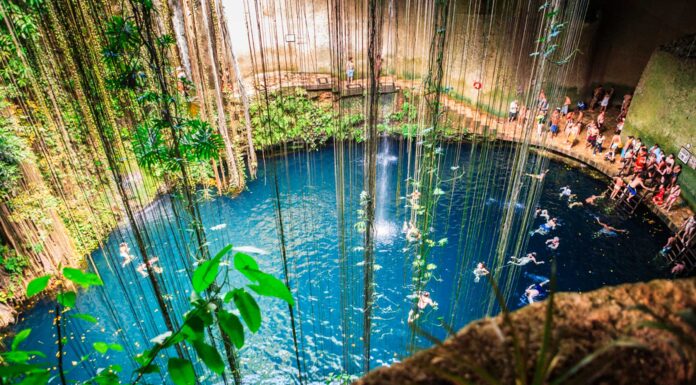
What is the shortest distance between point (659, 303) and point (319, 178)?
29.3 feet

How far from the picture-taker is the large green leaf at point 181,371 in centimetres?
81

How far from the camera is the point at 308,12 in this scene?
11.1m

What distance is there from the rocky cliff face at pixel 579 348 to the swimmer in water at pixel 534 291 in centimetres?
560

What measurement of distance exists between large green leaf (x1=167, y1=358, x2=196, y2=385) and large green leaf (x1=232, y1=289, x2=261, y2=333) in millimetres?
199

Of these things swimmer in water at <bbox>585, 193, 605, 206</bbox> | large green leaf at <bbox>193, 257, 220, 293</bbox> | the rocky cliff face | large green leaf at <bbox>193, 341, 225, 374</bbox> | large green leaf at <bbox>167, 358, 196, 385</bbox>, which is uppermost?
large green leaf at <bbox>193, 257, 220, 293</bbox>

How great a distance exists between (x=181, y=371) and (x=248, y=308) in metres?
0.23

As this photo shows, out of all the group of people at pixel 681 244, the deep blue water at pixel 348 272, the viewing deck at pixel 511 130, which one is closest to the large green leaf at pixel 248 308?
the deep blue water at pixel 348 272

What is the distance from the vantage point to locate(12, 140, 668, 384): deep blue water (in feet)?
17.8

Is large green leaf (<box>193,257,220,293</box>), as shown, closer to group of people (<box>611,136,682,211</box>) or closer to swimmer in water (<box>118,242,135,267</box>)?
swimmer in water (<box>118,242,135,267</box>)

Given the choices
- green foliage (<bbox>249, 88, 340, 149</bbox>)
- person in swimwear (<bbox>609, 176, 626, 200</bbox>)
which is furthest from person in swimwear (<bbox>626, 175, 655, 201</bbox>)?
green foliage (<bbox>249, 88, 340, 149</bbox>)

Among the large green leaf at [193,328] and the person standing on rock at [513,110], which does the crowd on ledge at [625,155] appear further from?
the large green leaf at [193,328]

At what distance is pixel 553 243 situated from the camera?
269 inches

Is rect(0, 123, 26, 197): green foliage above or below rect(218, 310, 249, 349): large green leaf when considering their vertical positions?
below

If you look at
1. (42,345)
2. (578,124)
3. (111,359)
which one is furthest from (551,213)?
(42,345)
